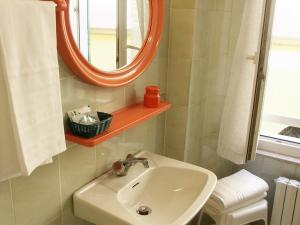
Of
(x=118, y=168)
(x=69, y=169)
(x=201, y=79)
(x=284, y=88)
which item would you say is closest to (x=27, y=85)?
(x=69, y=169)

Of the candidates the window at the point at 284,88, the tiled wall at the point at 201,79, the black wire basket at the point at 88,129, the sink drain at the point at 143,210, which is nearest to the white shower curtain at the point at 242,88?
the tiled wall at the point at 201,79

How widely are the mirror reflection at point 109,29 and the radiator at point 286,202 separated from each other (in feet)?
3.95

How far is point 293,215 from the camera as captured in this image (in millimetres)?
1853

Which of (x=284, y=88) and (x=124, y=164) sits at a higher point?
(x=284, y=88)

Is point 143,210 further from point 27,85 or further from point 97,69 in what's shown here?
point 27,85

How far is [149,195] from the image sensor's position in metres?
1.46

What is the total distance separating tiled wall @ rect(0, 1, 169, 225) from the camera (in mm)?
1008

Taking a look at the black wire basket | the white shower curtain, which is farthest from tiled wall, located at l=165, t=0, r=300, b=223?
the black wire basket

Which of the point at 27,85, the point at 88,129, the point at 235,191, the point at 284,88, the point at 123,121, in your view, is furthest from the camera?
the point at 284,88

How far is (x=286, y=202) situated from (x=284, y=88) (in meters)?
0.79

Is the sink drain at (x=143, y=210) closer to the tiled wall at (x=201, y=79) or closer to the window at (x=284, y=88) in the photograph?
the tiled wall at (x=201, y=79)

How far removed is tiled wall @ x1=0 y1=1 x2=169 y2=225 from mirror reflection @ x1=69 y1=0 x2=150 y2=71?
0.12 metres

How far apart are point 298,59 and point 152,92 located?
3.76 ft

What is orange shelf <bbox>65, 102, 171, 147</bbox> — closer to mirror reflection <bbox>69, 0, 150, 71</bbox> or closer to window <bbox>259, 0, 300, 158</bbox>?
mirror reflection <bbox>69, 0, 150, 71</bbox>
